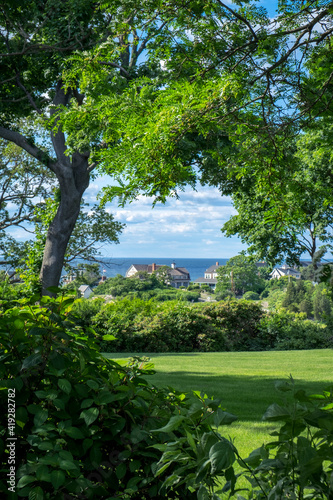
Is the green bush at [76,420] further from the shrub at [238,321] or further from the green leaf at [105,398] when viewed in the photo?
the shrub at [238,321]

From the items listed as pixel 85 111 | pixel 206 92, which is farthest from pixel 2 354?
pixel 85 111

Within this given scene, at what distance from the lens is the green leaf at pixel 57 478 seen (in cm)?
142

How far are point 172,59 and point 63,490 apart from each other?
12.0ft

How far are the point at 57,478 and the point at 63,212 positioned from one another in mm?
11070

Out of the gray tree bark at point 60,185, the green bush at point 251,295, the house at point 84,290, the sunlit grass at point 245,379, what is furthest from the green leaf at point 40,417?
the green bush at point 251,295

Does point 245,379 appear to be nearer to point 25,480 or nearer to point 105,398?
point 105,398

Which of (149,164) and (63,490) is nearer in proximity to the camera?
(63,490)

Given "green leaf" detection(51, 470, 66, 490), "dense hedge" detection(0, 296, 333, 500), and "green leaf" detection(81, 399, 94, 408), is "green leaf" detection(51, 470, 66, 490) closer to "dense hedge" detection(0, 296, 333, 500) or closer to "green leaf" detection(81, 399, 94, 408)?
"dense hedge" detection(0, 296, 333, 500)

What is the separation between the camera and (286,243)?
19281mm

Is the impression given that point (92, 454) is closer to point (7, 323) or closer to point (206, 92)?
point (7, 323)

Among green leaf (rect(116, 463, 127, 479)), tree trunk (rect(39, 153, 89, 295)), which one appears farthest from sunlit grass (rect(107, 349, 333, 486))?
tree trunk (rect(39, 153, 89, 295))

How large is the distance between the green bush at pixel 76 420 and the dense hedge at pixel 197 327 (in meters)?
11.6

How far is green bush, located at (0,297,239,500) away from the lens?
1506 millimetres

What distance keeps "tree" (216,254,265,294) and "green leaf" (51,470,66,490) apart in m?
46.7
